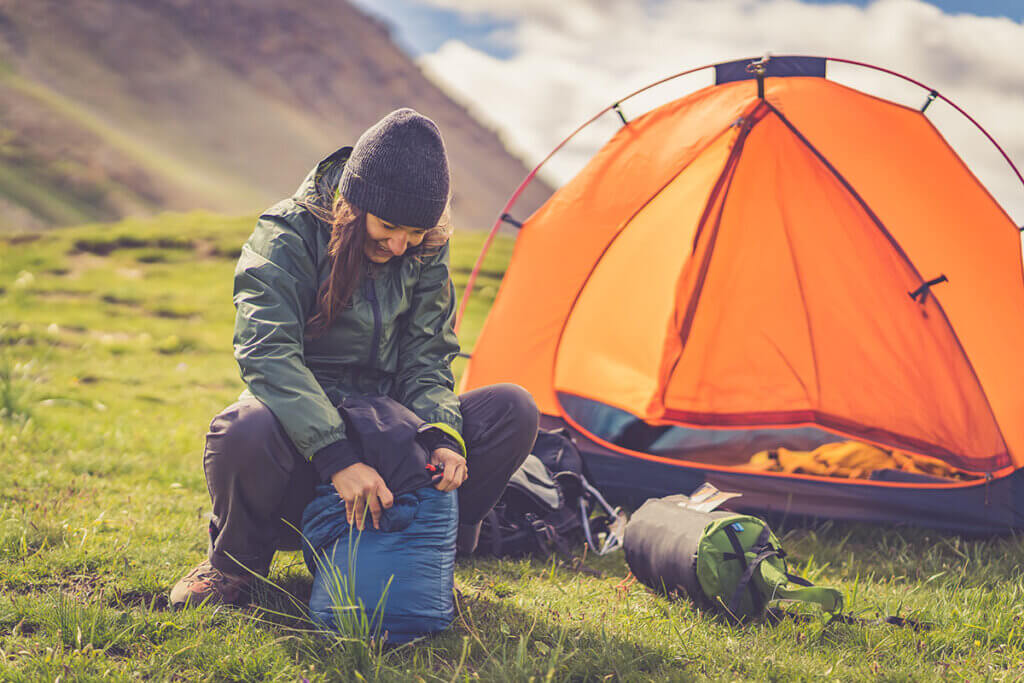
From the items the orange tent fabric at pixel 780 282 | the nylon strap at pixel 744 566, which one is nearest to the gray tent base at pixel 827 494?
the orange tent fabric at pixel 780 282

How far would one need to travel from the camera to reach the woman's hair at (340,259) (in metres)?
1.93

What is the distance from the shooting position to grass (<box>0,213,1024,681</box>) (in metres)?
1.71

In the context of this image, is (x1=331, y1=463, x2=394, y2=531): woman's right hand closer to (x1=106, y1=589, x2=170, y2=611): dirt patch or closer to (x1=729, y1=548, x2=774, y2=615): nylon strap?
(x1=106, y1=589, x2=170, y2=611): dirt patch

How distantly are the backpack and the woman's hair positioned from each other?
97cm

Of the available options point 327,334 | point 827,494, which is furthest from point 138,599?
point 827,494

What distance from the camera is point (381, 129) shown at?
1.91m

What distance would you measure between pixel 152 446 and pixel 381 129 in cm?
247

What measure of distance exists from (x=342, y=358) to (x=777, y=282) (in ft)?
8.13

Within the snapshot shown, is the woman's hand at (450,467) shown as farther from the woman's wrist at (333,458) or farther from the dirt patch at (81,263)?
the dirt patch at (81,263)

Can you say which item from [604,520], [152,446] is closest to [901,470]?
[604,520]

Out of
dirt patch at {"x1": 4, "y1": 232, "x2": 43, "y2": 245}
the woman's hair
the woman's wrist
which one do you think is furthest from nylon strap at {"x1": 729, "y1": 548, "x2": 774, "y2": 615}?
dirt patch at {"x1": 4, "y1": 232, "x2": 43, "y2": 245}

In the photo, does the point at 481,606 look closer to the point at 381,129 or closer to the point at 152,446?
the point at 381,129

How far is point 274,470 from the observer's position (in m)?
1.82

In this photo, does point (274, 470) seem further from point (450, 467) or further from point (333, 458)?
point (450, 467)
